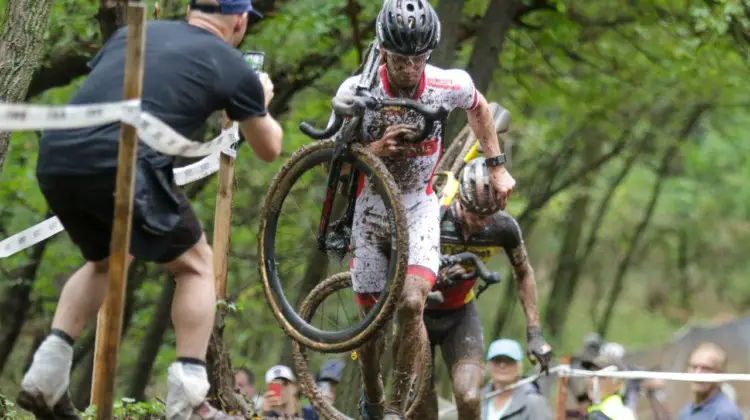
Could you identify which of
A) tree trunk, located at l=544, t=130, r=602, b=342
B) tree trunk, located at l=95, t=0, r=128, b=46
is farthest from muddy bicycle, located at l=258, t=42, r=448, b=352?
tree trunk, located at l=544, t=130, r=602, b=342

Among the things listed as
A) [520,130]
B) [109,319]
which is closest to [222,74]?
[109,319]

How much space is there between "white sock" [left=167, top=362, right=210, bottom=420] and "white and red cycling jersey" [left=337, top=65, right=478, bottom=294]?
1877 mm

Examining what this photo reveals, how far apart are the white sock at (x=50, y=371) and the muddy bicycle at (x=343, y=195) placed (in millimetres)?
1915

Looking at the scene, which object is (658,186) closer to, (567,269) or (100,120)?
(567,269)

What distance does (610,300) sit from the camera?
79.7ft

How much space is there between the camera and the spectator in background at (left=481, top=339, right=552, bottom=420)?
9.80 metres

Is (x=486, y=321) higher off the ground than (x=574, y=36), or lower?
lower

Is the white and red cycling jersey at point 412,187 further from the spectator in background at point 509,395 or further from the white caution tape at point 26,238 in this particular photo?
the spectator in background at point 509,395

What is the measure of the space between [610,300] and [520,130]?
18.4 ft

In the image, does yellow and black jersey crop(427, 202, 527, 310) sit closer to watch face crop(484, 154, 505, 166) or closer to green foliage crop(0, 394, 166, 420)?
watch face crop(484, 154, 505, 166)

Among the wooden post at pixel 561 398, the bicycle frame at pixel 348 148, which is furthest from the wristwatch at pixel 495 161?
the wooden post at pixel 561 398

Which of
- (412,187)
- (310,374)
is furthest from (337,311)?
(412,187)

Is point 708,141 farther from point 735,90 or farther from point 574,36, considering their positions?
point 574,36

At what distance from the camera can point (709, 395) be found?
30.5 feet
